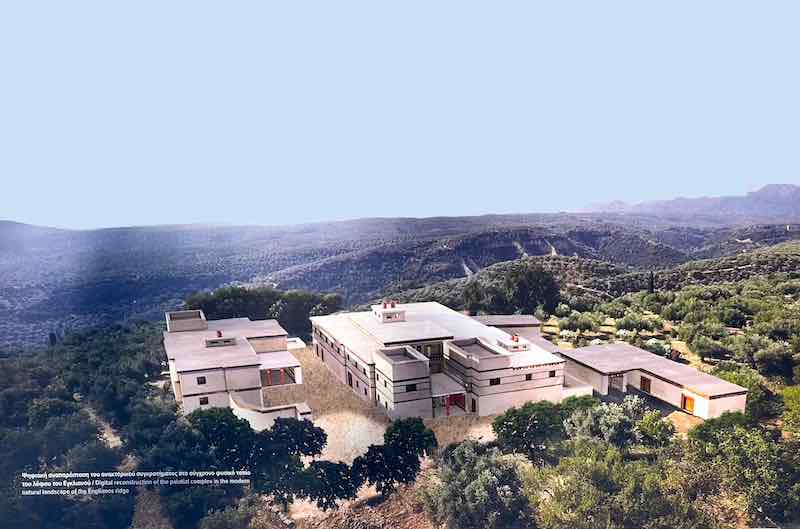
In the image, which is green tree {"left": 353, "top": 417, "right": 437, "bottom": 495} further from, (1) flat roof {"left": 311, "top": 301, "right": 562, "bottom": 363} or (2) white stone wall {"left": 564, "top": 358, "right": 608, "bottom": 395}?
(2) white stone wall {"left": 564, "top": 358, "right": 608, "bottom": 395}

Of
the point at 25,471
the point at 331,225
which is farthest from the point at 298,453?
the point at 331,225

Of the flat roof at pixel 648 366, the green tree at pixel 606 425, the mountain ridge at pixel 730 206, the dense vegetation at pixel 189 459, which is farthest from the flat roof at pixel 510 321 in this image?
the mountain ridge at pixel 730 206

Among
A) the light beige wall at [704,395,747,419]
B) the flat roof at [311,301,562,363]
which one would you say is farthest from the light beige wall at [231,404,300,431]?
the light beige wall at [704,395,747,419]

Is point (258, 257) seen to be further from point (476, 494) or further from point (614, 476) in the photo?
point (614, 476)

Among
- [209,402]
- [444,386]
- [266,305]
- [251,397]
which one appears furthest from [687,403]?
[266,305]

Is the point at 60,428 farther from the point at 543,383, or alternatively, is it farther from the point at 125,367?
the point at 543,383

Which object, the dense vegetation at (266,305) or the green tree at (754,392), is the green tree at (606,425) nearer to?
the green tree at (754,392)
